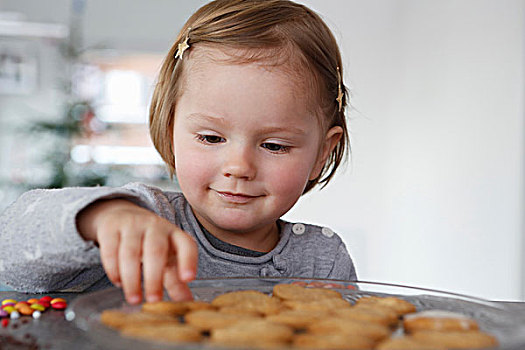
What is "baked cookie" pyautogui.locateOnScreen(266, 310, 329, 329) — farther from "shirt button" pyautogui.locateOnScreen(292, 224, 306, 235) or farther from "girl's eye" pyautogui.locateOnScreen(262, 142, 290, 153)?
"shirt button" pyautogui.locateOnScreen(292, 224, 306, 235)

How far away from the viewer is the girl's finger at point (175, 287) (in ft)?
1.99

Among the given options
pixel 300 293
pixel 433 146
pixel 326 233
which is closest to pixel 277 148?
pixel 326 233

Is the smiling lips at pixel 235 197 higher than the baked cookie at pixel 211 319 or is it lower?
higher

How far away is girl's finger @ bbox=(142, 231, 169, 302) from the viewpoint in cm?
57

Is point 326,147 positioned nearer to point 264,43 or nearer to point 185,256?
point 264,43

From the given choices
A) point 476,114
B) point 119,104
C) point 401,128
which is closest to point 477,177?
point 476,114

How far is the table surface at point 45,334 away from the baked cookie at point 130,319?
2.0 inches

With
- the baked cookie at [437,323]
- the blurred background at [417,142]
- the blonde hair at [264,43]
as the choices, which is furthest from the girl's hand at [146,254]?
the blurred background at [417,142]

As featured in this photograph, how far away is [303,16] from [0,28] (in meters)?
4.87

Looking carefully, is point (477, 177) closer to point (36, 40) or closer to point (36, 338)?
point (36, 338)

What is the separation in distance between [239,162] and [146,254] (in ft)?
1.23

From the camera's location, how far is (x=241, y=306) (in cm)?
58

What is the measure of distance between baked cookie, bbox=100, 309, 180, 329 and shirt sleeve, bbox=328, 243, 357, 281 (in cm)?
69

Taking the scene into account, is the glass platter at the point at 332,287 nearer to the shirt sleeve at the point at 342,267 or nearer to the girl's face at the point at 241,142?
the girl's face at the point at 241,142
